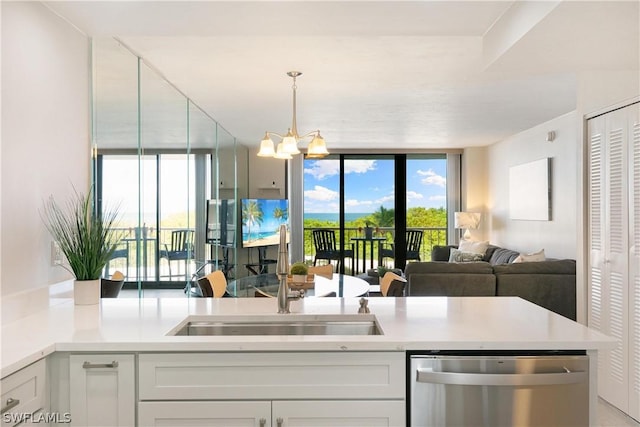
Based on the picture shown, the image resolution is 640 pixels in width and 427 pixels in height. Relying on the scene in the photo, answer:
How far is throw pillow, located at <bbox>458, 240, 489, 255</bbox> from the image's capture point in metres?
7.16

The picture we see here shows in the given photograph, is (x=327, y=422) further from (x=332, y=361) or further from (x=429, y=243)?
(x=429, y=243)

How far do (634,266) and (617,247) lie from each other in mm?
182

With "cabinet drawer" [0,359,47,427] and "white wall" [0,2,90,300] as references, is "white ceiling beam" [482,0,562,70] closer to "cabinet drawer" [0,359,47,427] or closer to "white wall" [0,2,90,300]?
"white wall" [0,2,90,300]

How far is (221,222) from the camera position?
607 centimetres

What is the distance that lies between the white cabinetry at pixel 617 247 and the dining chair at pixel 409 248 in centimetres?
534

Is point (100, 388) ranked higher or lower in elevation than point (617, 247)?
lower

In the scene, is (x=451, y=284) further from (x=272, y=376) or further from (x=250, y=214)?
(x=250, y=214)

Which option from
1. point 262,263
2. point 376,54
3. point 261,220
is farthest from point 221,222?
point 376,54

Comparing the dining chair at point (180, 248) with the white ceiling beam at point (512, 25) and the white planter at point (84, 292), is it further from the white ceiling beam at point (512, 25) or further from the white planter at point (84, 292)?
the white ceiling beam at point (512, 25)

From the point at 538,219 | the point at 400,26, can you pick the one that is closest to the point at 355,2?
the point at 400,26

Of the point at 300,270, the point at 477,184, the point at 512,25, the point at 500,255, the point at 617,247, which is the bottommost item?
the point at 500,255

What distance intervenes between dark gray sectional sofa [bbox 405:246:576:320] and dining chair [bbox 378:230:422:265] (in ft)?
13.1

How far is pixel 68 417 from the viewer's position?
1.56 metres

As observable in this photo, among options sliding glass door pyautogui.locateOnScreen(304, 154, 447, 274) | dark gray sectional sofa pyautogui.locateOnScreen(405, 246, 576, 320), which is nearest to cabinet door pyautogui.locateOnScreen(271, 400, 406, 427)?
dark gray sectional sofa pyautogui.locateOnScreen(405, 246, 576, 320)
